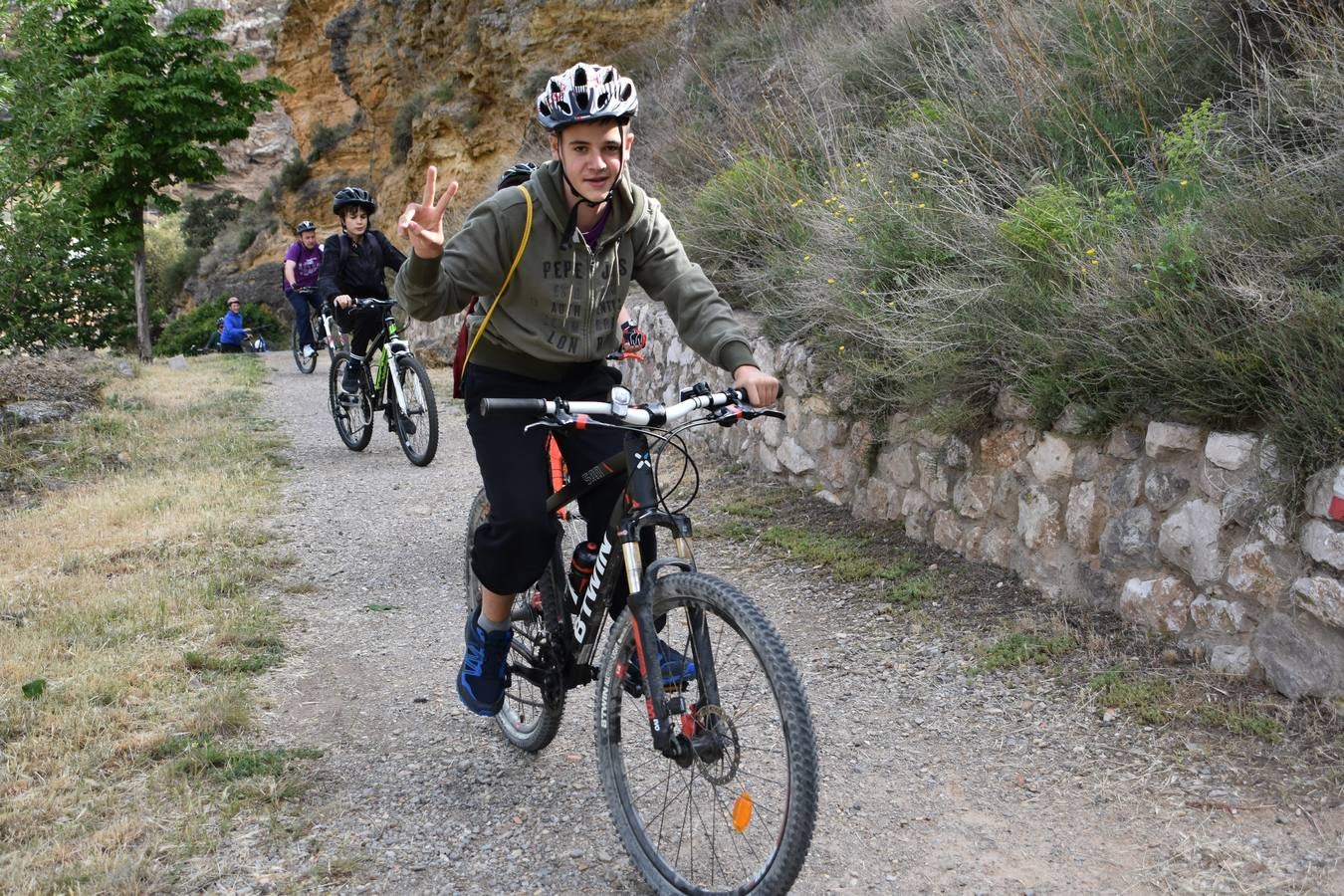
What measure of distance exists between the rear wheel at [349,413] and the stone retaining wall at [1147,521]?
484 cm

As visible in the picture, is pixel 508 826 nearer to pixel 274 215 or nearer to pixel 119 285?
pixel 119 285

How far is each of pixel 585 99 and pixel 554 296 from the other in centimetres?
61

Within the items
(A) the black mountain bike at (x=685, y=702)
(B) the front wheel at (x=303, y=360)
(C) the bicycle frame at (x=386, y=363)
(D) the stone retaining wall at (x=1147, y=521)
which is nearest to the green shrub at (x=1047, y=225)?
(D) the stone retaining wall at (x=1147, y=521)

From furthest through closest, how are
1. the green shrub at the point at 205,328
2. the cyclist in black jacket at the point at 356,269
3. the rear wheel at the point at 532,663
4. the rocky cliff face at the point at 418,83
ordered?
the green shrub at the point at 205,328 < the rocky cliff face at the point at 418,83 < the cyclist in black jacket at the point at 356,269 < the rear wheel at the point at 532,663

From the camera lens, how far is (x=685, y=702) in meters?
3.00

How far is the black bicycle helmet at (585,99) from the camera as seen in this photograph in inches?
125

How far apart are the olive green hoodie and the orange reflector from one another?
1.21 m

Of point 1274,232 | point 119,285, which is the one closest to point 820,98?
point 1274,232

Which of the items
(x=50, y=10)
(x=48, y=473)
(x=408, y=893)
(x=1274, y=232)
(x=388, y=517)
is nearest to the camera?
(x=408, y=893)

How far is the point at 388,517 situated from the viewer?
7.83 metres

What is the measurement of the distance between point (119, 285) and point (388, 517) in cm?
2154

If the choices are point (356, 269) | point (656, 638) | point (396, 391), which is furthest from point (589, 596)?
point (356, 269)

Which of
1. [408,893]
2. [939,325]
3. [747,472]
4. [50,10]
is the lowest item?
[408,893]

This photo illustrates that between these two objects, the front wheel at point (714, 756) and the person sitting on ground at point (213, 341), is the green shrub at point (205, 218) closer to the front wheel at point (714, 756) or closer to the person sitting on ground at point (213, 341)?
the person sitting on ground at point (213, 341)
